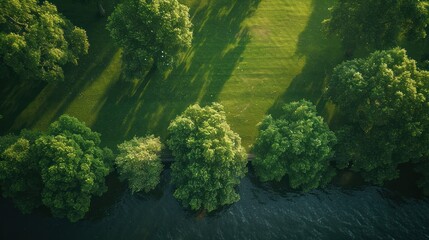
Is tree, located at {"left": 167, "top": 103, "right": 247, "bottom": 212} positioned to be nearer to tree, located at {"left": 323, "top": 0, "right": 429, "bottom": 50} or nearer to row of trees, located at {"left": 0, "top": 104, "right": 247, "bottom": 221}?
row of trees, located at {"left": 0, "top": 104, "right": 247, "bottom": 221}

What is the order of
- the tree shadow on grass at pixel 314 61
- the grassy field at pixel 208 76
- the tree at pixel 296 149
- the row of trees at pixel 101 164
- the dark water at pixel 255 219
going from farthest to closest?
1. the tree shadow on grass at pixel 314 61
2. the grassy field at pixel 208 76
3. the dark water at pixel 255 219
4. the tree at pixel 296 149
5. the row of trees at pixel 101 164

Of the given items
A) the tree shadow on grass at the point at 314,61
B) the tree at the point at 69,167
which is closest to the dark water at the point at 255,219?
the tree at the point at 69,167

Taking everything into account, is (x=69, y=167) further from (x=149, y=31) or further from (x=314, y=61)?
(x=314, y=61)

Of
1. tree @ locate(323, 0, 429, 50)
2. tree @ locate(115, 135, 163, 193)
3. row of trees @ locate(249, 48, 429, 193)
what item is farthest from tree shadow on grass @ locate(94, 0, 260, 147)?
tree @ locate(323, 0, 429, 50)

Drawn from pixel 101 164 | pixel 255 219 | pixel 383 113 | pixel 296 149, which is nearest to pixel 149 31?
pixel 101 164

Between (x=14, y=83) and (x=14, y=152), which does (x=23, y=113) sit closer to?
(x=14, y=83)

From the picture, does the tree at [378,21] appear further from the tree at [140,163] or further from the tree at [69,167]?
the tree at [69,167]
